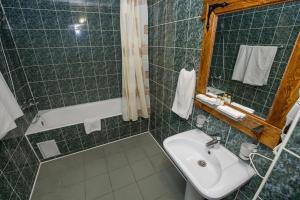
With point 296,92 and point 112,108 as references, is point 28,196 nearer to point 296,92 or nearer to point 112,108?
point 112,108

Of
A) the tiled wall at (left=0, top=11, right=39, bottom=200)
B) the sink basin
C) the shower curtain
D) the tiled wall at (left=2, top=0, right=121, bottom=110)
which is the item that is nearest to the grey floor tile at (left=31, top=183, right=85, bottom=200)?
the tiled wall at (left=0, top=11, right=39, bottom=200)

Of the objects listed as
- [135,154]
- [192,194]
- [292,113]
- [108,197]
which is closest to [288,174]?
[292,113]

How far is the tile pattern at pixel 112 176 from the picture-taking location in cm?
159

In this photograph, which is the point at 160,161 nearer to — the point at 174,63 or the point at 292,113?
the point at 174,63

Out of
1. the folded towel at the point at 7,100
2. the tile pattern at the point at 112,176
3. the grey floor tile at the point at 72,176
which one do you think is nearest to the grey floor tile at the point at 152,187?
the tile pattern at the point at 112,176

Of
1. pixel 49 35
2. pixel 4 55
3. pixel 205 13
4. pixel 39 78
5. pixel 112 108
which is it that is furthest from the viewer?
pixel 112 108

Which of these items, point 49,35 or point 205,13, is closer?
point 205,13

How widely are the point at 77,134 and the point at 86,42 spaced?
1.37 m

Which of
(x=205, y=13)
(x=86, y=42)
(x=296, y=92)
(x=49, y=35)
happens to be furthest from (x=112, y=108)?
(x=296, y=92)

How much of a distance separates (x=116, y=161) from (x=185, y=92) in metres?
1.33

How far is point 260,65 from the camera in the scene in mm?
866

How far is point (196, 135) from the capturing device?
4.40 feet

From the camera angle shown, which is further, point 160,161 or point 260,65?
point 160,161

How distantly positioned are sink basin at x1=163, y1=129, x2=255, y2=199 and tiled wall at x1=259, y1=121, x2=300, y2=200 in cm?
39
